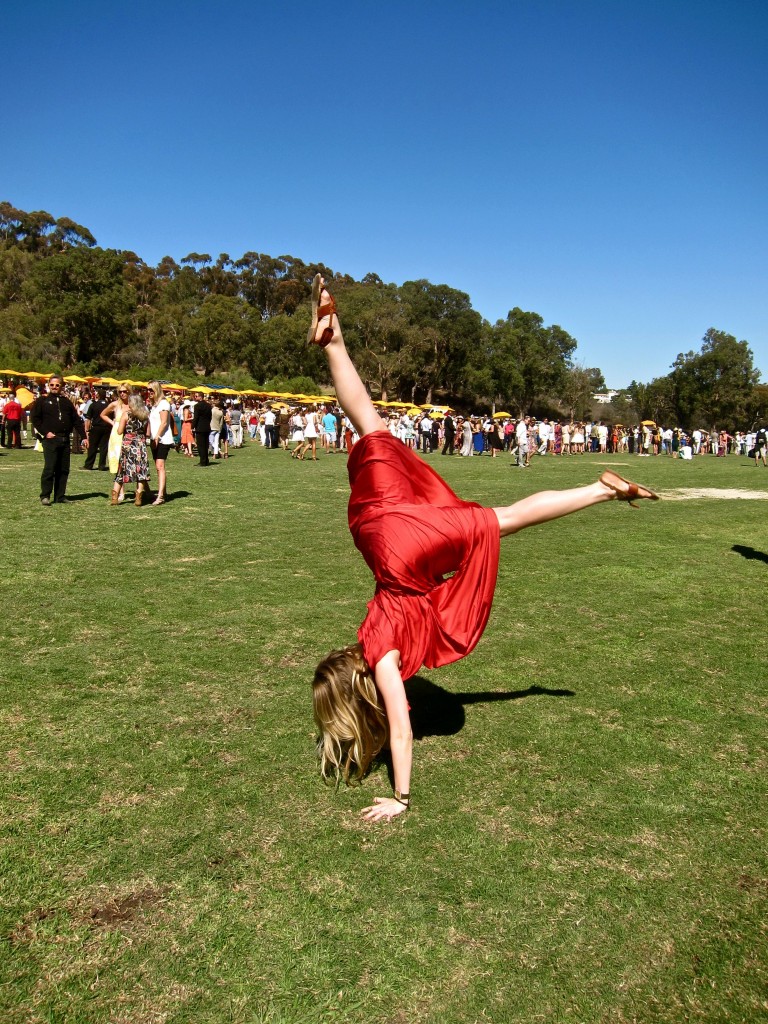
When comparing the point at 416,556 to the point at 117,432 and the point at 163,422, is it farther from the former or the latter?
the point at 163,422

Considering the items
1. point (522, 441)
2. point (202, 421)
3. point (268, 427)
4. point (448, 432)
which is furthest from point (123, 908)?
point (268, 427)

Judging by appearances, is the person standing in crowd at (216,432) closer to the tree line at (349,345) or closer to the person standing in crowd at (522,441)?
the person standing in crowd at (522,441)

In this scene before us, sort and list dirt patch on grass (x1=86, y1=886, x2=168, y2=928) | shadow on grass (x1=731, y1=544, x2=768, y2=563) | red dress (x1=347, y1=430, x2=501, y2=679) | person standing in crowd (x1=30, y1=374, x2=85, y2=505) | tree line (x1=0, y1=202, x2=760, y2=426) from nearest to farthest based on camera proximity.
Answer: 1. dirt patch on grass (x1=86, y1=886, x2=168, y2=928)
2. red dress (x1=347, y1=430, x2=501, y2=679)
3. shadow on grass (x1=731, y1=544, x2=768, y2=563)
4. person standing in crowd (x1=30, y1=374, x2=85, y2=505)
5. tree line (x1=0, y1=202, x2=760, y2=426)

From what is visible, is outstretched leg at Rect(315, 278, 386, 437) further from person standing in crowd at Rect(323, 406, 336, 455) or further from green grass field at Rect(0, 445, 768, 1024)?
person standing in crowd at Rect(323, 406, 336, 455)

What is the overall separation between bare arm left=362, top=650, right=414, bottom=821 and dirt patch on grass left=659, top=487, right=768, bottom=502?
1409 cm

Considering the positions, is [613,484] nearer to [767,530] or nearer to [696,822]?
[696,822]

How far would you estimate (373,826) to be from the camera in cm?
334

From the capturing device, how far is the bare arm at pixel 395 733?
3418mm

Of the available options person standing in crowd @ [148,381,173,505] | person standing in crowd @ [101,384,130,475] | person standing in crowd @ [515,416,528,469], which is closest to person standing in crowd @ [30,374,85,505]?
person standing in crowd @ [101,384,130,475]

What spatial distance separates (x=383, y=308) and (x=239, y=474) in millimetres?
62657

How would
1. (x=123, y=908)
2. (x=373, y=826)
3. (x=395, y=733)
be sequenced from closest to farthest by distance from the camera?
(x=123, y=908)
(x=373, y=826)
(x=395, y=733)

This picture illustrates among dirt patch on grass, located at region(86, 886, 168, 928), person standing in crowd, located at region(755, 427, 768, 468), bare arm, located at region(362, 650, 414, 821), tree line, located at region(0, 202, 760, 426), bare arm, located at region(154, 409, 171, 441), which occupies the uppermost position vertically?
tree line, located at region(0, 202, 760, 426)

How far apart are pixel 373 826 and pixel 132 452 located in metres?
10.2

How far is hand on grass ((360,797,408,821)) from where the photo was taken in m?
3.38
